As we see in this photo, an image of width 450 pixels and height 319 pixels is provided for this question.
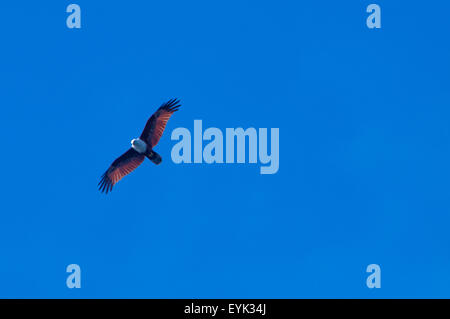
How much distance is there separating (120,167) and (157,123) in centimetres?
199

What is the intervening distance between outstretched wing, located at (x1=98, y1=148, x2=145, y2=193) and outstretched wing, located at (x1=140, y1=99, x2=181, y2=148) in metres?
0.71

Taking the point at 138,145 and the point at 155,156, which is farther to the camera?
the point at 155,156

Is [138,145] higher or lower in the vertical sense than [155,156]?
higher

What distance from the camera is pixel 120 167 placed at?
27.0 metres

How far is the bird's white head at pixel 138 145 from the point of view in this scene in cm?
2591

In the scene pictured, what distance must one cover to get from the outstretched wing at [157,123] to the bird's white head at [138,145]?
22cm

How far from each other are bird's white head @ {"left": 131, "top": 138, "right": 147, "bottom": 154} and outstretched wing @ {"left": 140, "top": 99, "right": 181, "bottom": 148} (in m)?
0.22

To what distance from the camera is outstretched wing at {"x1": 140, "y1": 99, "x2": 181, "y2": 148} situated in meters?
26.0

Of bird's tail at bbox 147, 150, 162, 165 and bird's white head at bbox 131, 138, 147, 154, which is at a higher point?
bird's white head at bbox 131, 138, 147, 154

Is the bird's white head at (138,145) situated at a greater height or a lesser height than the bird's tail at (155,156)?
greater

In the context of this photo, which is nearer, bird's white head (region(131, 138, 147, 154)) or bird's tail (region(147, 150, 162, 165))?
bird's white head (region(131, 138, 147, 154))

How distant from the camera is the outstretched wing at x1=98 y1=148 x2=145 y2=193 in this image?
26.8m

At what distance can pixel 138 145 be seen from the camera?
25.9 metres
